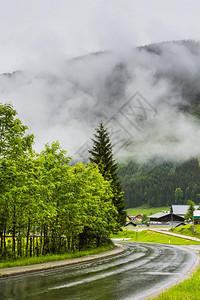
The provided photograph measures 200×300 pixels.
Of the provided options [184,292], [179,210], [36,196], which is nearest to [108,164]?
[36,196]

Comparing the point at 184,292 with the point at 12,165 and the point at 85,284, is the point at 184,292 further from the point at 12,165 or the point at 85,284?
the point at 12,165

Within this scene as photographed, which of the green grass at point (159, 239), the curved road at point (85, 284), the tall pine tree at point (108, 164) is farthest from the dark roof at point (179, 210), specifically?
the curved road at point (85, 284)

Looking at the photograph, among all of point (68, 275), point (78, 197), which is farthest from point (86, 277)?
point (78, 197)

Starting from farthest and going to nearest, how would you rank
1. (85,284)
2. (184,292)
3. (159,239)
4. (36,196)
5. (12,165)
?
(159,239) < (36,196) < (12,165) < (85,284) < (184,292)

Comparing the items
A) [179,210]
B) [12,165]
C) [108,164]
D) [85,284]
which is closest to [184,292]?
[85,284]

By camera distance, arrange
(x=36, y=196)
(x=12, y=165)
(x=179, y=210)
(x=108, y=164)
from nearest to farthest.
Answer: (x=12, y=165) < (x=36, y=196) < (x=108, y=164) < (x=179, y=210)

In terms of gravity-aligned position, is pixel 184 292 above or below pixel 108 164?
below

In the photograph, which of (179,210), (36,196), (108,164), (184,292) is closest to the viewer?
(184,292)

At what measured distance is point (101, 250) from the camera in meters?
32.9

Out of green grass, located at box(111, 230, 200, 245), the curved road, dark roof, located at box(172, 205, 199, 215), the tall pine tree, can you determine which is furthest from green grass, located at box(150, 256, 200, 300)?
dark roof, located at box(172, 205, 199, 215)

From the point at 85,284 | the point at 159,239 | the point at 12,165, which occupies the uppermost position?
the point at 12,165

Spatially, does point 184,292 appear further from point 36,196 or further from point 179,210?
point 179,210

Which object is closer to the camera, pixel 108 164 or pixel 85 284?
pixel 85 284

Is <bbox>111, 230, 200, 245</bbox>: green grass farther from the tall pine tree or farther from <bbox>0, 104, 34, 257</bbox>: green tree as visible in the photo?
<bbox>0, 104, 34, 257</bbox>: green tree
